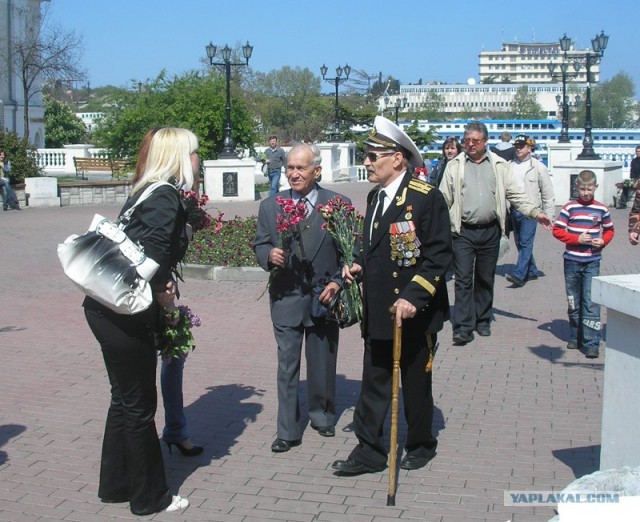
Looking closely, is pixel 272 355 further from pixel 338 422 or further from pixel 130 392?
pixel 130 392

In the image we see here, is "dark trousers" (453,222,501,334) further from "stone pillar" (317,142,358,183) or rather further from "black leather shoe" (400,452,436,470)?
"stone pillar" (317,142,358,183)

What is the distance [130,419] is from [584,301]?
496 centimetres

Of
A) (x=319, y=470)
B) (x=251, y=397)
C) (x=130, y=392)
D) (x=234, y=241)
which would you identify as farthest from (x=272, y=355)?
(x=234, y=241)

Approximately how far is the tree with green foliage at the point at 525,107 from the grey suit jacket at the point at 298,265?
149 metres

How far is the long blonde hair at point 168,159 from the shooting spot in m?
4.81

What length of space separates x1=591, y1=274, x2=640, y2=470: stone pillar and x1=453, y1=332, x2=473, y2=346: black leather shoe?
14.5 feet

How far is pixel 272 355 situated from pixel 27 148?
2496 centimetres

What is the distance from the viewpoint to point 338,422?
6543 mm

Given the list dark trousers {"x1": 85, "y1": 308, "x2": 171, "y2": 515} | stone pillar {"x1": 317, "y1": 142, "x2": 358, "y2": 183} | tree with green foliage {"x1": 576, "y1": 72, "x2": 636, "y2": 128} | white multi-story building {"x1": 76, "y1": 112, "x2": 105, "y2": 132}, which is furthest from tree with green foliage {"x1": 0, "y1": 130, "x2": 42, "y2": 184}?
tree with green foliage {"x1": 576, "y1": 72, "x2": 636, "y2": 128}

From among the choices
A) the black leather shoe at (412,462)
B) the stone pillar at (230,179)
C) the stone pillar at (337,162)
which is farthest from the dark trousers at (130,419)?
the stone pillar at (337,162)

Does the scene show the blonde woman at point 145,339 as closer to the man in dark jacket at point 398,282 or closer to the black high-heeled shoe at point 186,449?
the black high-heeled shoe at point 186,449

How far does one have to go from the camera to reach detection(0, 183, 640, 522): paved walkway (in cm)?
509

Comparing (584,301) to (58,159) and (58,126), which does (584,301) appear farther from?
(58,126)

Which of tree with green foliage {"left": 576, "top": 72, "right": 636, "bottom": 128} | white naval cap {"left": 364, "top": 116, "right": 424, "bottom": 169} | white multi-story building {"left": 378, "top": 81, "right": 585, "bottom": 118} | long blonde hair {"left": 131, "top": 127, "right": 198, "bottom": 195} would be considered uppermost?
white multi-story building {"left": 378, "top": 81, "right": 585, "bottom": 118}
